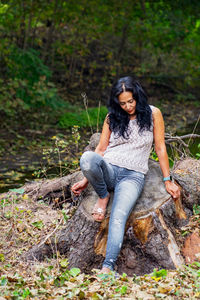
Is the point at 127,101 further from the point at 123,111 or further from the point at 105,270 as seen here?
the point at 105,270

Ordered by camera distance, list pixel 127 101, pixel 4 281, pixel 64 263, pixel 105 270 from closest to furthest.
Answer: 1. pixel 4 281
2. pixel 105 270
3. pixel 64 263
4. pixel 127 101

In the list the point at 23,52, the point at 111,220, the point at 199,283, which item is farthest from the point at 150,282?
the point at 23,52

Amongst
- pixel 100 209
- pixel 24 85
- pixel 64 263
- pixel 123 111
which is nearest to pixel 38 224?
pixel 64 263

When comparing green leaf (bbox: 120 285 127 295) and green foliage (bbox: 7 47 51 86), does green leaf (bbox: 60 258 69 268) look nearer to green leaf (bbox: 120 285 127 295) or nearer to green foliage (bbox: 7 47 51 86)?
green leaf (bbox: 120 285 127 295)

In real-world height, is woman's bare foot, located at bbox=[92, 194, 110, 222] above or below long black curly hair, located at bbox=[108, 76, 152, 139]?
below

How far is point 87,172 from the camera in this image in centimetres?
360

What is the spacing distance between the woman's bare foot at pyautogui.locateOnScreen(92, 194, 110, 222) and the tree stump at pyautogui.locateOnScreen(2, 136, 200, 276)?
64 millimetres

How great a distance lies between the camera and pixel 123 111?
13.1ft

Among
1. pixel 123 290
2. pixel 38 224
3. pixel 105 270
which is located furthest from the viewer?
pixel 38 224

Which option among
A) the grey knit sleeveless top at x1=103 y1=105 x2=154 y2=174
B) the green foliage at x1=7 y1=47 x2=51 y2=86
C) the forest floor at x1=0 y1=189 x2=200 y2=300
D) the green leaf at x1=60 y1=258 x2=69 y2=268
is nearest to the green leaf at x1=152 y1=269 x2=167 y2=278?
the forest floor at x1=0 y1=189 x2=200 y2=300

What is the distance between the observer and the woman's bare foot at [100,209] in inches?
145

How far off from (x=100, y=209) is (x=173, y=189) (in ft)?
2.37

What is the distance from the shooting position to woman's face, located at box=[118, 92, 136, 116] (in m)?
3.81

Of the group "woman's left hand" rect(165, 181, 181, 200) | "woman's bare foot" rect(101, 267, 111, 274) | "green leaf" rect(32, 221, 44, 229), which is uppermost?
"woman's left hand" rect(165, 181, 181, 200)
